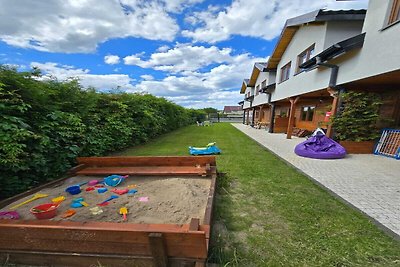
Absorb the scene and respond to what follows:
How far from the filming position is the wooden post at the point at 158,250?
1.46 metres

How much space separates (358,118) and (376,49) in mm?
2544

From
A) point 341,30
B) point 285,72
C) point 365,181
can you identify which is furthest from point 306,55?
point 365,181

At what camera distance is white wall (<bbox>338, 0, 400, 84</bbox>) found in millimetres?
4715

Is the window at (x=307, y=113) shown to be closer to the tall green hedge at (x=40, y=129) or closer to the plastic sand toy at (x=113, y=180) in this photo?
the tall green hedge at (x=40, y=129)

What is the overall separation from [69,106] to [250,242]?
4674 millimetres

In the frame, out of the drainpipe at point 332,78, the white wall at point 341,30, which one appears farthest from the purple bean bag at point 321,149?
the white wall at point 341,30

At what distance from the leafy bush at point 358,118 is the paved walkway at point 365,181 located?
0.88 m

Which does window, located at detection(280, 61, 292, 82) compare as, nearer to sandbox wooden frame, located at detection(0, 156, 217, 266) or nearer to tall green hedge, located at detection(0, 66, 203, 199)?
tall green hedge, located at detection(0, 66, 203, 199)

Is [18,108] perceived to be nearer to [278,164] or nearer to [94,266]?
[94,266]

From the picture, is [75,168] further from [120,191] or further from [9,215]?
[9,215]

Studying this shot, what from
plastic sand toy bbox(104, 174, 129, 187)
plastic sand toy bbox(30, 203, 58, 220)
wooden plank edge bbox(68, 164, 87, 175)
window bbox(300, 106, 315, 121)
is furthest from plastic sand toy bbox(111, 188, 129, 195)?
window bbox(300, 106, 315, 121)

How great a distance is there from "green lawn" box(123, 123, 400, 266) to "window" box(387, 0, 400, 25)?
5.22 m

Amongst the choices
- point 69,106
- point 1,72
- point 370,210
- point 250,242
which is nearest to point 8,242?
point 250,242

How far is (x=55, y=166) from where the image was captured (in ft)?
12.2
